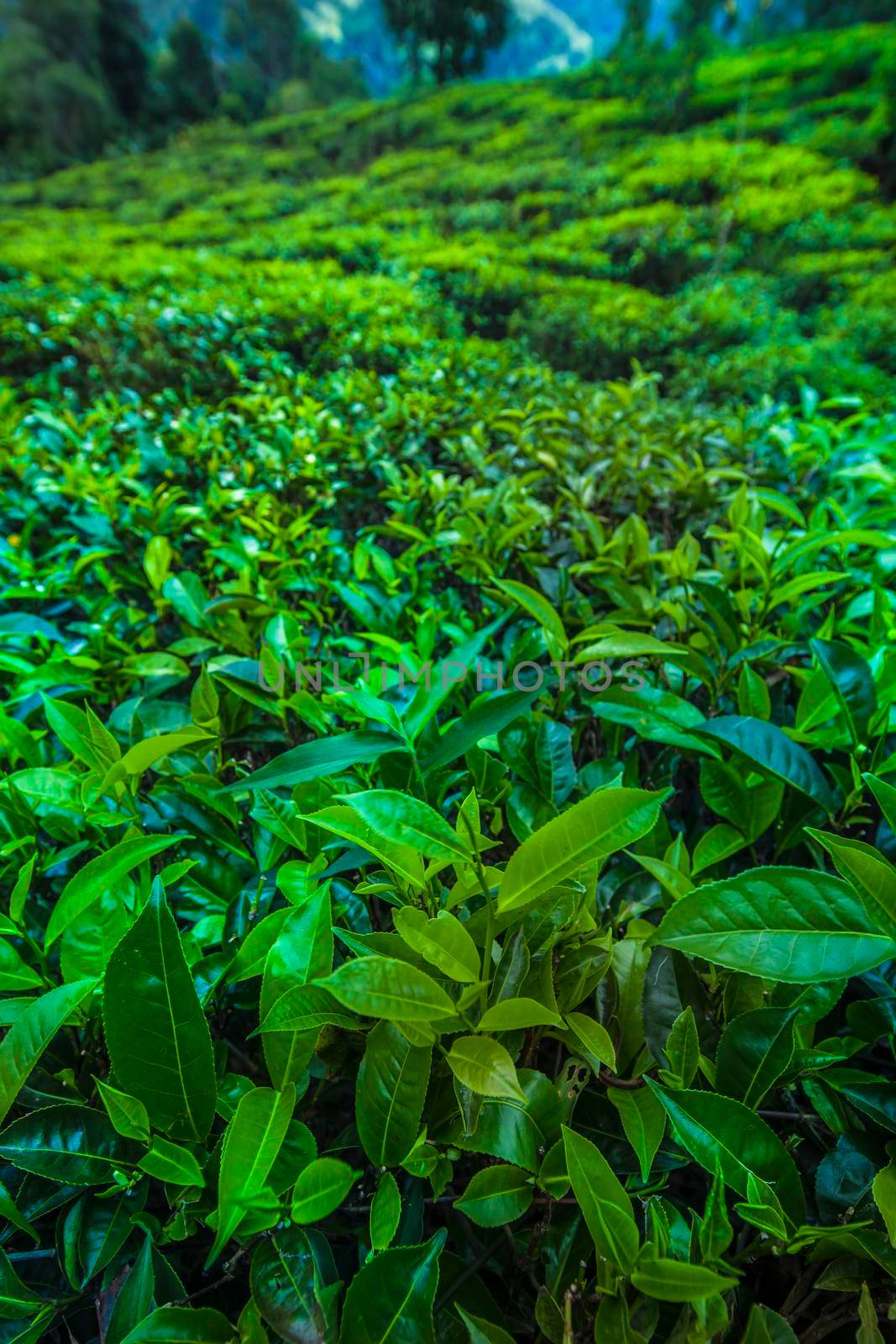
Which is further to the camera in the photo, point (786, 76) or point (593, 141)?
point (593, 141)

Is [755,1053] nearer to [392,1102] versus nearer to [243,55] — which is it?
[392,1102]

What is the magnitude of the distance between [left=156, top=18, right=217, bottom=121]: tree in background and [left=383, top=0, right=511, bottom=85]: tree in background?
8524 mm

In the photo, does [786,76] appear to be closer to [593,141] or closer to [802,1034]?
[593,141]

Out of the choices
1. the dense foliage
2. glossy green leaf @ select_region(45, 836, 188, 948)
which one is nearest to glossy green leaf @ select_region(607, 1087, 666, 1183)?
the dense foliage

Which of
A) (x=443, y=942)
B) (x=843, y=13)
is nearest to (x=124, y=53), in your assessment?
(x=843, y=13)

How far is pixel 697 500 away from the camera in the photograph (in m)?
1.99

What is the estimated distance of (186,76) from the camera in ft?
61.8

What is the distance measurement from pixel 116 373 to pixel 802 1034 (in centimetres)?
480

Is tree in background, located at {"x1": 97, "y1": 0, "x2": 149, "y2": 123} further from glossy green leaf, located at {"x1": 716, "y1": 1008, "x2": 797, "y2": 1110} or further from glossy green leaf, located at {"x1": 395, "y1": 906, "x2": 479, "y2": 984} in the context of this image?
glossy green leaf, located at {"x1": 716, "y1": 1008, "x2": 797, "y2": 1110}

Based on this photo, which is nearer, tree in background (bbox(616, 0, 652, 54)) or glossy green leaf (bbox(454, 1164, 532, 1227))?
glossy green leaf (bbox(454, 1164, 532, 1227))

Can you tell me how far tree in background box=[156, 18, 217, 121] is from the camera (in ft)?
61.0

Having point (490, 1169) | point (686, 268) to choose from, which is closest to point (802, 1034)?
point (490, 1169)

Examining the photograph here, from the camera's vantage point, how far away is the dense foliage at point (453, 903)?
23.6 inches

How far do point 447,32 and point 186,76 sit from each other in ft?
33.0
